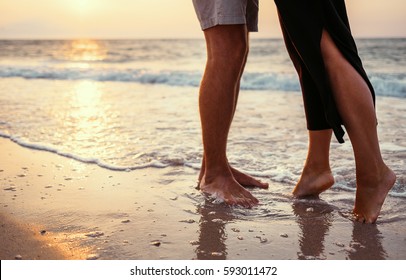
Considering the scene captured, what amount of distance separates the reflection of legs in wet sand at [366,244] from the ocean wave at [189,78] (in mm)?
5439

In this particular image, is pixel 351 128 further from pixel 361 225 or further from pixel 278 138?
pixel 278 138

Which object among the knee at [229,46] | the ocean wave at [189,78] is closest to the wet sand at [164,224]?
the knee at [229,46]

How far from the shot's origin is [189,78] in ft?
33.1

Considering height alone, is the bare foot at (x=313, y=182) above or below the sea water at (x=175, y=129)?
above

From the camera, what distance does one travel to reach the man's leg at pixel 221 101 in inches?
94.8

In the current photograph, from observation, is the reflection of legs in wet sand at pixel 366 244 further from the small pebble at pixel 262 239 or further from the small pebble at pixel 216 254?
the small pebble at pixel 216 254

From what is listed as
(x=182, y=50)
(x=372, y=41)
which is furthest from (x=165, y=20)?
(x=372, y=41)

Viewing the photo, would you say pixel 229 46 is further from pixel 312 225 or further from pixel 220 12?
pixel 312 225

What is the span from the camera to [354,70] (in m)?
2.07

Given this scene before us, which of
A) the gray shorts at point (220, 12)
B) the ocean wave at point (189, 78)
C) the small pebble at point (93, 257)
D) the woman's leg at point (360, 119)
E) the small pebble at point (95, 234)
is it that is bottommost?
the ocean wave at point (189, 78)

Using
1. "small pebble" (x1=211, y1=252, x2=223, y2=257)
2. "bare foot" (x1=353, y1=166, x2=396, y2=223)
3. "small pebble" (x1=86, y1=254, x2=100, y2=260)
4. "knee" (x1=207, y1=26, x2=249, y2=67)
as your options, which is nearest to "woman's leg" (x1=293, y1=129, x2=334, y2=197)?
"bare foot" (x1=353, y1=166, x2=396, y2=223)

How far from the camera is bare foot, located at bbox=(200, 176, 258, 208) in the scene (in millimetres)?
2395

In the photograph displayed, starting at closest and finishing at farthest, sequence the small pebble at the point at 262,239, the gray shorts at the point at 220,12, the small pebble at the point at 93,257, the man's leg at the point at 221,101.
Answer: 1. the small pebble at the point at 93,257
2. the small pebble at the point at 262,239
3. the gray shorts at the point at 220,12
4. the man's leg at the point at 221,101

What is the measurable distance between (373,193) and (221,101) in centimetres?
78
